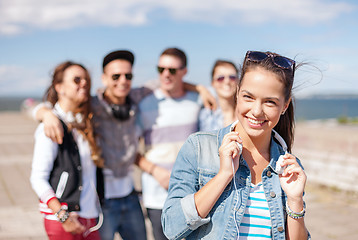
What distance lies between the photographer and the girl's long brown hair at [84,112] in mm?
3082

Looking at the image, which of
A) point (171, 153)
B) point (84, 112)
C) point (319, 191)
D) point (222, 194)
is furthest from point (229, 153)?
point (319, 191)

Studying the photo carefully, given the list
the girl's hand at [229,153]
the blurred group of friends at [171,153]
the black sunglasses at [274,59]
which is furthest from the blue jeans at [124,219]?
the black sunglasses at [274,59]

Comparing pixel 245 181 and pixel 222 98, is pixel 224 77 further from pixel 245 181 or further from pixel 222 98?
pixel 245 181

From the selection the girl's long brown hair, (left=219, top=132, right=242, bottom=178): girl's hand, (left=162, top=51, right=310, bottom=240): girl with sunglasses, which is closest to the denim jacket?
(left=162, top=51, right=310, bottom=240): girl with sunglasses

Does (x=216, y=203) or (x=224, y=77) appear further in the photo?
(x=224, y=77)

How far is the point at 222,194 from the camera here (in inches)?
71.5

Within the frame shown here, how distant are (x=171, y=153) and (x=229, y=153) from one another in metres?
1.88

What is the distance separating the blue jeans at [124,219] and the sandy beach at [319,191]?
8.30 ft

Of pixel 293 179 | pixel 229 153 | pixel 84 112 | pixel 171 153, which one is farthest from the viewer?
pixel 171 153

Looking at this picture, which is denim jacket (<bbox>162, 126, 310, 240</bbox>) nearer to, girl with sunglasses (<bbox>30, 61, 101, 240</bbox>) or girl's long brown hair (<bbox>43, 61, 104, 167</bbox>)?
girl with sunglasses (<bbox>30, 61, 101, 240</bbox>)

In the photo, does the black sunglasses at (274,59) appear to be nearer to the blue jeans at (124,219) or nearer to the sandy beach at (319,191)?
the blue jeans at (124,219)

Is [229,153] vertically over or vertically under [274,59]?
under

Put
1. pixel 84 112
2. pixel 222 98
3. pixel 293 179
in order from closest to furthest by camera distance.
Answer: pixel 293 179 → pixel 84 112 → pixel 222 98

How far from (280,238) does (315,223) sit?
15.1 feet
